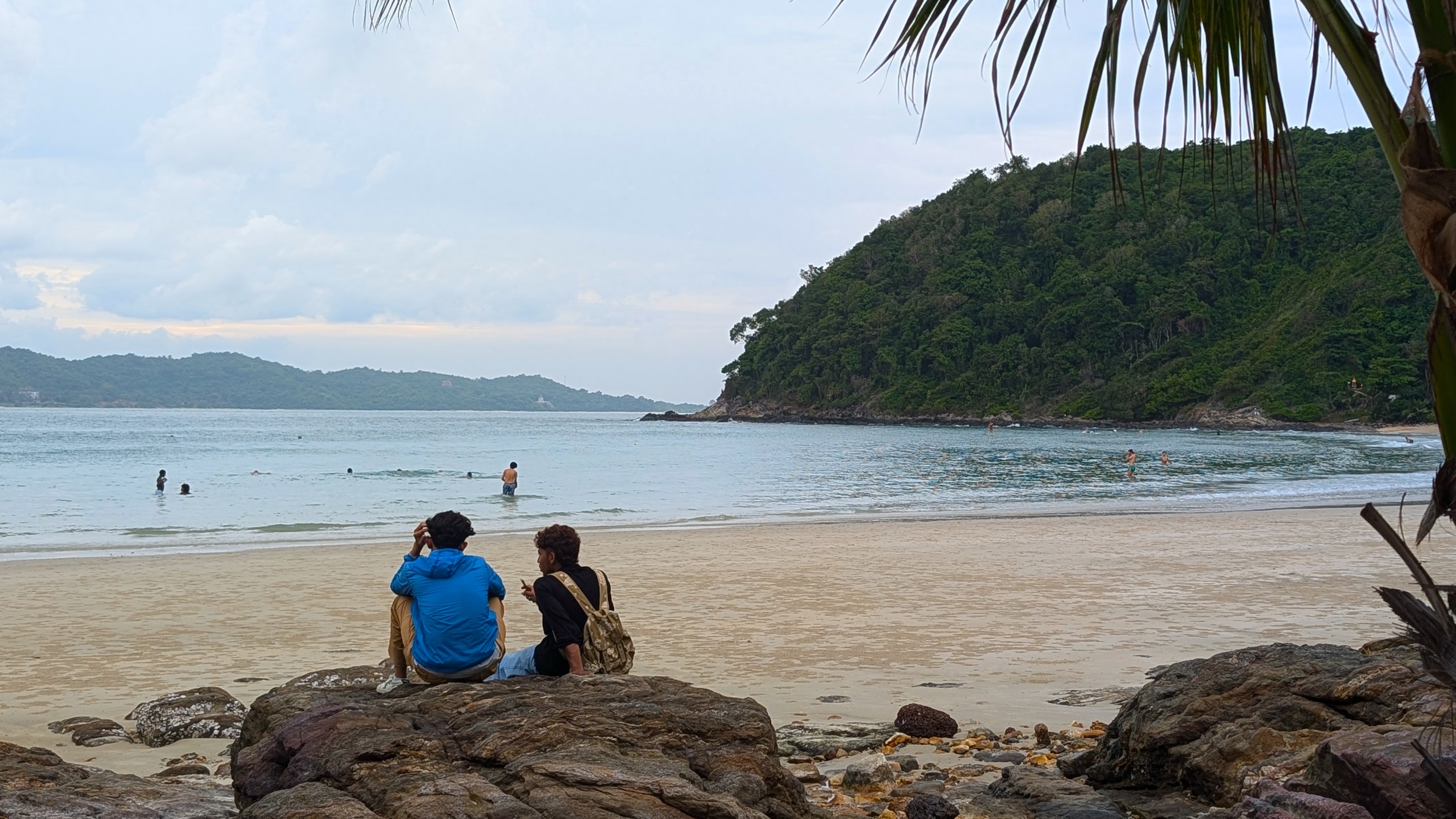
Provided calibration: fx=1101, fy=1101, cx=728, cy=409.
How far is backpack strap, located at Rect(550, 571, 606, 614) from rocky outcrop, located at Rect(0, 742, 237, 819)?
1.45 m

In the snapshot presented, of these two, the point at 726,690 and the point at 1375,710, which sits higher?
the point at 1375,710

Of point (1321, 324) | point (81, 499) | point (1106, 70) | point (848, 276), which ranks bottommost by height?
point (81, 499)

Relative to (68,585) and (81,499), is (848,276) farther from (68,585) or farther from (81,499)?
(68,585)

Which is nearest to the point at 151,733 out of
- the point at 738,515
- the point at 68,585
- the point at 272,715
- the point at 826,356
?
the point at 272,715

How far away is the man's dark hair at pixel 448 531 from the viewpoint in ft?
15.3

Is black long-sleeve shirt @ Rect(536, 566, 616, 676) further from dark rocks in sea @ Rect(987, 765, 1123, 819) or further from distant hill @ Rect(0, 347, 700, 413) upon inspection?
distant hill @ Rect(0, 347, 700, 413)

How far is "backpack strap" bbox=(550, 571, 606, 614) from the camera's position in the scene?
4641mm

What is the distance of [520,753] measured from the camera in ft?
11.1

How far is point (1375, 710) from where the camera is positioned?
148 inches

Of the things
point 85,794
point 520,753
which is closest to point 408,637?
point 85,794

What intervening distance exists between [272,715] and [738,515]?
19.7 m

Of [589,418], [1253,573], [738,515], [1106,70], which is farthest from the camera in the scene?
[589,418]

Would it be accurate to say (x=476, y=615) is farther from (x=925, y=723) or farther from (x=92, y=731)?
(x=92, y=731)

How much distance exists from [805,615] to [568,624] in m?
5.77
